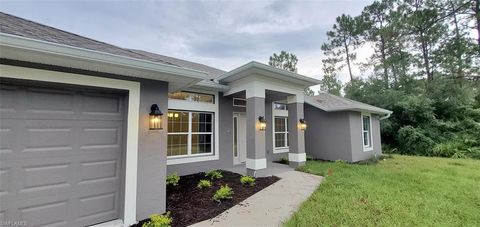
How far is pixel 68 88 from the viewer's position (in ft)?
11.6

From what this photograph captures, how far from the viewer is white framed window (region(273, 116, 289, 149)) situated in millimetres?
10711

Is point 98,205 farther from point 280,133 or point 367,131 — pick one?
point 367,131

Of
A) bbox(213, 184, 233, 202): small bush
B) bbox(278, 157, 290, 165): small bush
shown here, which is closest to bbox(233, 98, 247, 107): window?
bbox(278, 157, 290, 165): small bush

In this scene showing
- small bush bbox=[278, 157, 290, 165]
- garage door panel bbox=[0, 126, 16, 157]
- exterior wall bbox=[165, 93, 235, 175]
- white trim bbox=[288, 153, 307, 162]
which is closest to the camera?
garage door panel bbox=[0, 126, 16, 157]

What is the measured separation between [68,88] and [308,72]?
2546cm

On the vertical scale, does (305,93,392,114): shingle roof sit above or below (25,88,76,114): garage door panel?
above

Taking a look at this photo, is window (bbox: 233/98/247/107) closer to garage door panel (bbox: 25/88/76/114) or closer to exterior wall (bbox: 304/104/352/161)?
exterior wall (bbox: 304/104/352/161)

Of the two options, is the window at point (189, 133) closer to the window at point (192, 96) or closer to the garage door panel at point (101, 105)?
the window at point (192, 96)

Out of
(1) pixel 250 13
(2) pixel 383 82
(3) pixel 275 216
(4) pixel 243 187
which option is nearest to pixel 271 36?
(1) pixel 250 13

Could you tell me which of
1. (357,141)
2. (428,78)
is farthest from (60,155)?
(428,78)

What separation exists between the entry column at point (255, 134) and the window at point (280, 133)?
3.66m

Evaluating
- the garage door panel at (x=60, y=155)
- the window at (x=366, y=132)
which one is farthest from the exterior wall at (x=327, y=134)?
the garage door panel at (x=60, y=155)

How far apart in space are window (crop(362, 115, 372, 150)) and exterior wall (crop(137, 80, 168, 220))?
1028 cm

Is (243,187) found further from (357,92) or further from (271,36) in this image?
(357,92)
